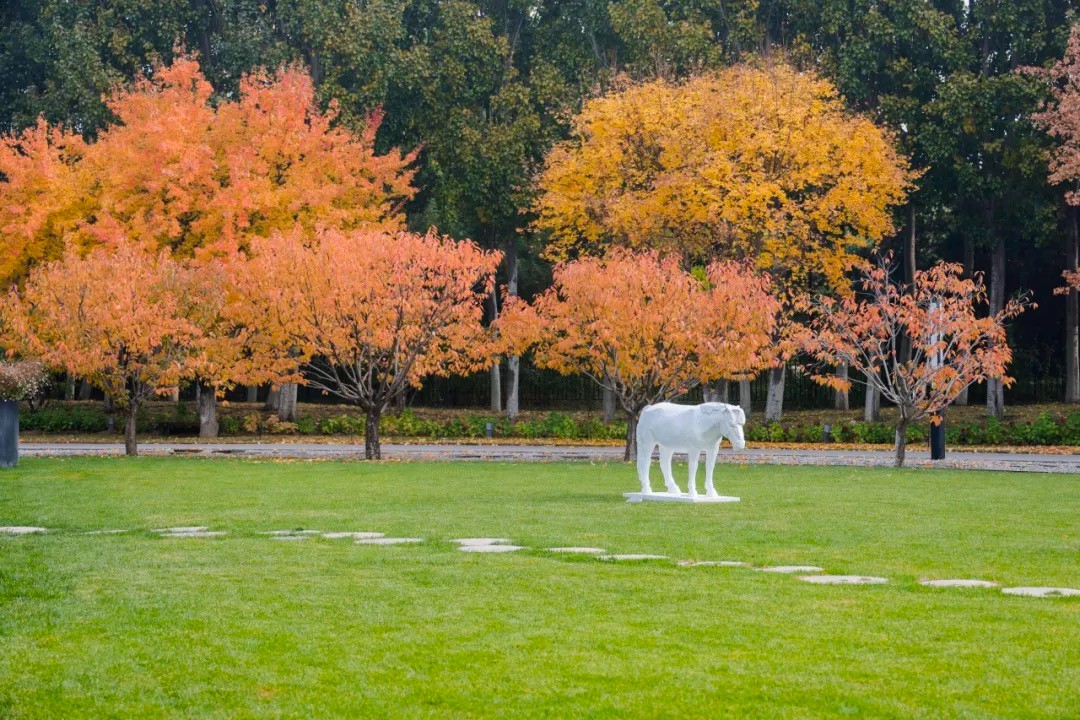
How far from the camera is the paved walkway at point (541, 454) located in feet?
93.9

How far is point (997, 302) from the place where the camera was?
1594 inches

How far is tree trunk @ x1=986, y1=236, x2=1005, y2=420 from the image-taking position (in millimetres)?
39562

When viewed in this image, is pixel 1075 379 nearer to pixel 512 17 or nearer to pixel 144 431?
pixel 512 17

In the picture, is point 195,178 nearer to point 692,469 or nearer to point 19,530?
point 692,469

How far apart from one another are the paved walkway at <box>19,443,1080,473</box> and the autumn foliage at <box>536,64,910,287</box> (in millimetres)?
6071

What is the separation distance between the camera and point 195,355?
3166 centimetres

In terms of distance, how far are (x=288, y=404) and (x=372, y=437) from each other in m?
13.0

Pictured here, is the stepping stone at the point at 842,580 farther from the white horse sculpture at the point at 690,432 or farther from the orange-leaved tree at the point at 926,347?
the orange-leaved tree at the point at 926,347

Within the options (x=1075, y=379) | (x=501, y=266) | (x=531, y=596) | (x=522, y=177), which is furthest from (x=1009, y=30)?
(x=531, y=596)

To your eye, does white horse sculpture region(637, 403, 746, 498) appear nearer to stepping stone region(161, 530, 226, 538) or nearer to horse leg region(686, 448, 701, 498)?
horse leg region(686, 448, 701, 498)

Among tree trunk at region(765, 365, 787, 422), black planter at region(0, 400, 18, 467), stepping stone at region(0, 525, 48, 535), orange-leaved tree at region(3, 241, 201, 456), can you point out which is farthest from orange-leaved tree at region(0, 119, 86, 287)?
stepping stone at region(0, 525, 48, 535)

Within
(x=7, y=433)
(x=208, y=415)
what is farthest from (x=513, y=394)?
(x=7, y=433)

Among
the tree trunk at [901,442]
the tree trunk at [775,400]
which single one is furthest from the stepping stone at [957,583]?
the tree trunk at [775,400]

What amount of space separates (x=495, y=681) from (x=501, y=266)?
141 ft
